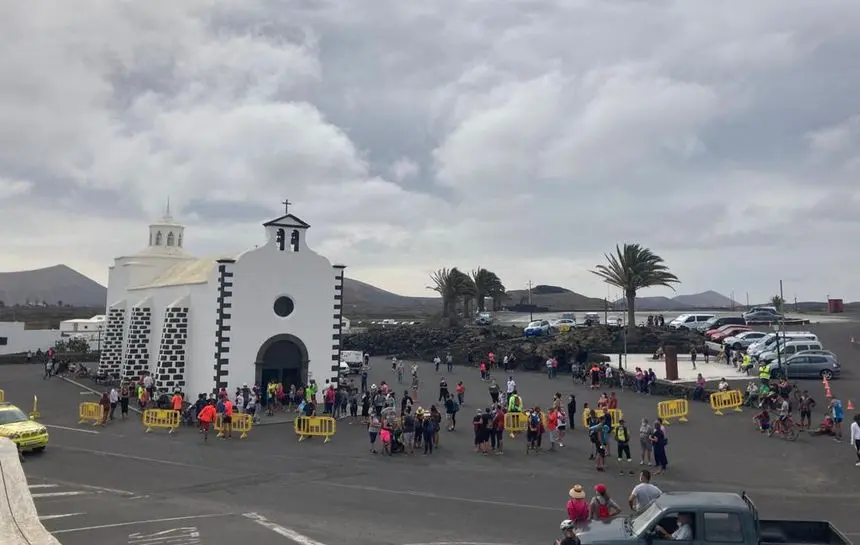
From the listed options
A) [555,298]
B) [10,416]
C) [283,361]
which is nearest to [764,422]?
[283,361]

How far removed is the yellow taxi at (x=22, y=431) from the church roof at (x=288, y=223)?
12324 millimetres

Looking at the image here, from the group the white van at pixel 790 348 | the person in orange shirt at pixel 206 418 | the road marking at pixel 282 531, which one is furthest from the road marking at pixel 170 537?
the white van at pixel 790 348

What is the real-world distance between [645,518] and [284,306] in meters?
22.0

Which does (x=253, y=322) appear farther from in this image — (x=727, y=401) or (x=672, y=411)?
(x=727, y=401)

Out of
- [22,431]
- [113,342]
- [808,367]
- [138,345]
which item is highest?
[113,342]

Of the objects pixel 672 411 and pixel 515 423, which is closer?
pixel 515 423

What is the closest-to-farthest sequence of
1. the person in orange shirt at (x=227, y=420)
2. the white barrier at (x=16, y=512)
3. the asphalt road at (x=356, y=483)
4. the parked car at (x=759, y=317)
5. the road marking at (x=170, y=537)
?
1. the white barrier at (x=16, y=512)
2. the road marking at (x=170, y=537)
3. the asphalt road at (x=356, y=483)
4. the person in orange shirt at (x=227, y=420)
5. the parked car at (x=759, y=317)

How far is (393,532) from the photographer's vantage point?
12.3 m

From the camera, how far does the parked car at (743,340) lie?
40406mm

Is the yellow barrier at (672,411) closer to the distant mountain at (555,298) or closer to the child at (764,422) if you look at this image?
the child at (764,422)

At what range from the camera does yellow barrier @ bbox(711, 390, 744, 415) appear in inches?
1007

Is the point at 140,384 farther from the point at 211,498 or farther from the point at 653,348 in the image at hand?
the point at 653,348

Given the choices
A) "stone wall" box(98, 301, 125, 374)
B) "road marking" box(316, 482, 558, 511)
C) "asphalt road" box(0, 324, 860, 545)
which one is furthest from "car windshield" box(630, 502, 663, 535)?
"stone wall" box(98, 301, 125, 374)

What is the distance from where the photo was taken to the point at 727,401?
25938 millimetres
